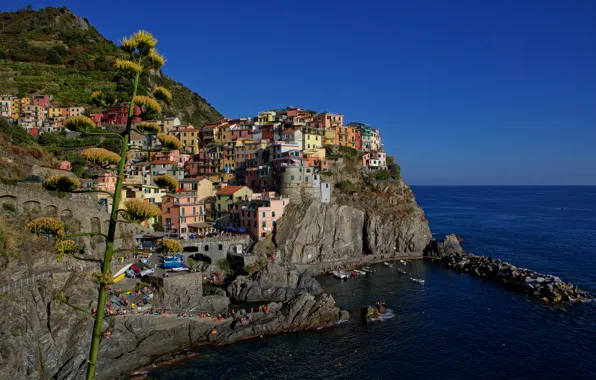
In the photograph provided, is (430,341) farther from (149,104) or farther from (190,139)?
(190,139)

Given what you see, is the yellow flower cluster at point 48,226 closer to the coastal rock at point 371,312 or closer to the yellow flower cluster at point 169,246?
the yellow flower cluster at point 169,246

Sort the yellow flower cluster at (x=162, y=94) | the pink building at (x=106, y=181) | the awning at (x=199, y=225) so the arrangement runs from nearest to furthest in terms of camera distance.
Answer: the yellow flower cluster at (x=162, y=94) < the pink building at (x=106, y=181) < the awning at (x=199, y=225)

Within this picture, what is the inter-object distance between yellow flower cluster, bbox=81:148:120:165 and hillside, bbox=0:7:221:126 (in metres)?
83.1

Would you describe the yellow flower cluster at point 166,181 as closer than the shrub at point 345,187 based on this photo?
Yes

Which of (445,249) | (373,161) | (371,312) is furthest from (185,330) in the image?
(373,161)

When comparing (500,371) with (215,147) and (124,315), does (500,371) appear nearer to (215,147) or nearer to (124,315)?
(124,315)

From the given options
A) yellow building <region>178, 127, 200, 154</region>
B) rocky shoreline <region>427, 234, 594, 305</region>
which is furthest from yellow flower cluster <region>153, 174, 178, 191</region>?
yellow building <region>178, 127, 200, 154</region>

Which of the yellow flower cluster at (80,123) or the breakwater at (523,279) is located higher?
the yellow flower cluster at (80,123)

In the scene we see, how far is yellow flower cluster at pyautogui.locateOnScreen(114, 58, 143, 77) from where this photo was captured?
537 centimetres

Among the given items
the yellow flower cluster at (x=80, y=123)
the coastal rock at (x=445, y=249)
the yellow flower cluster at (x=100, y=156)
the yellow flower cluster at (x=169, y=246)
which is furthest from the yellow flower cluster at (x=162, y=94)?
the coastal rock at (x=445, y=249)

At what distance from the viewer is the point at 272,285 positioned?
44.1 m

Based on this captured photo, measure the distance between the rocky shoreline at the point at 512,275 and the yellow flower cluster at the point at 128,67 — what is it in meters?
46.6

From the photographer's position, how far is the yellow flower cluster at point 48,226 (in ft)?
17.8

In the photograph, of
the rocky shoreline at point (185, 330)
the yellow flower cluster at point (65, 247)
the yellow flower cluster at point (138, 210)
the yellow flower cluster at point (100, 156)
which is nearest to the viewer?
the yellow flower cluster at point (65, 247)
